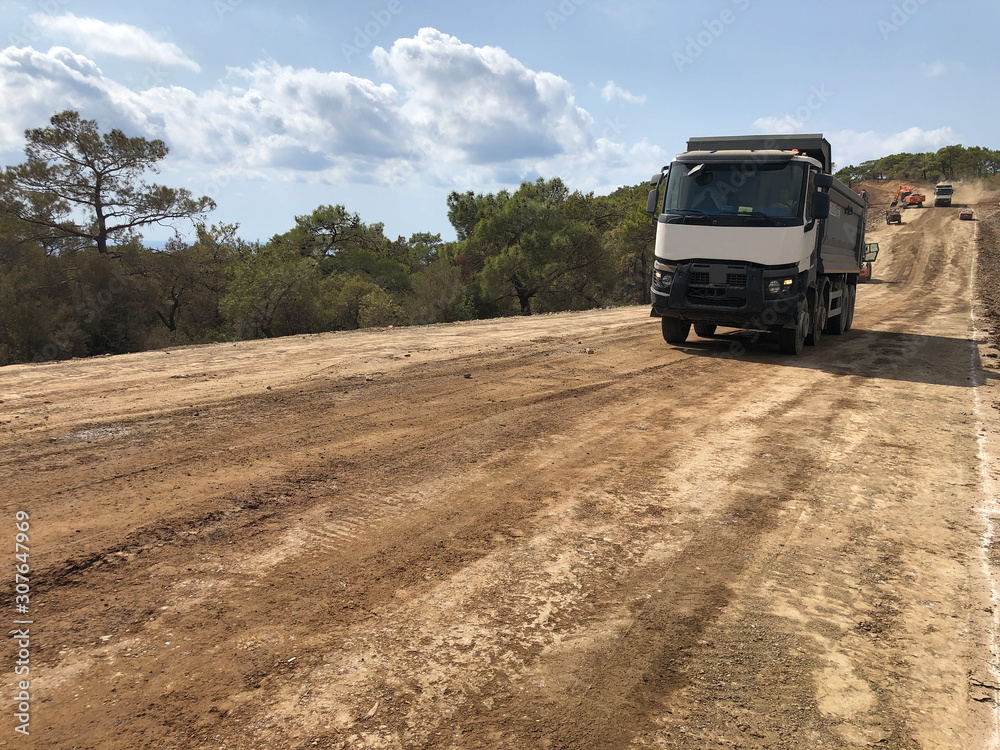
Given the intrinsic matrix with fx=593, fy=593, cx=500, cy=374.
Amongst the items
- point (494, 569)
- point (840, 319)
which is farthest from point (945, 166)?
point (494, 569)

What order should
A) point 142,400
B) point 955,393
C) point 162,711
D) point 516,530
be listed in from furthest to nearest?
point 955,393 < point 142,400 < point 516,530 < point 162,711

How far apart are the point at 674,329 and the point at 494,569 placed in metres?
9.23

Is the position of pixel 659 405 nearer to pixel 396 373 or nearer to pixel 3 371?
pixel 396 373

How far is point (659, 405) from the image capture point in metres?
7.09

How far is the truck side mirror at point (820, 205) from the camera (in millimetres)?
10328

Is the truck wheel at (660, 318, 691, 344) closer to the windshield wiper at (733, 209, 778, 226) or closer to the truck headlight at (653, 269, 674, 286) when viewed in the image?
the truck headlight at (653, 269, 674, 286)

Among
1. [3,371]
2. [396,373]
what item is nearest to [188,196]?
[3,371]

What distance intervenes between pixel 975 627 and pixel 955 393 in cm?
646

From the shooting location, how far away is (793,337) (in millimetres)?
10820

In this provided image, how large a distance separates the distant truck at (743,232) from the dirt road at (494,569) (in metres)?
3.43

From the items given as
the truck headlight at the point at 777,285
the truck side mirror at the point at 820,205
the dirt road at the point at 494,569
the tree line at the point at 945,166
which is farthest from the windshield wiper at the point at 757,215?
the tree line at the point at 945,166

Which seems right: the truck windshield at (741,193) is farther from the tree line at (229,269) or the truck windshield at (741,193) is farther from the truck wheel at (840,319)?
the tree line at (229,269)

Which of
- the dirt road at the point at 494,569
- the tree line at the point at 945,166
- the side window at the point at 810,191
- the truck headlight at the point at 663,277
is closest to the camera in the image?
the dirt road at the point at 494,569

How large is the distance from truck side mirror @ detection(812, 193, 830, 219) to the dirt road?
4.57 meters
